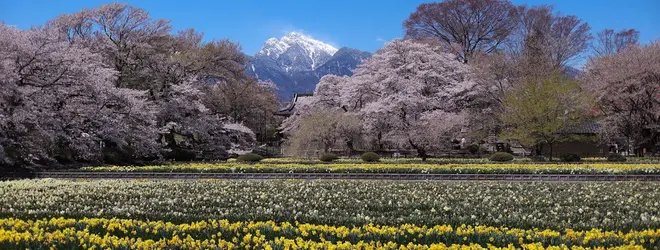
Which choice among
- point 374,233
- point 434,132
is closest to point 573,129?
point 434,132

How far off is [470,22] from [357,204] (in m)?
40.7

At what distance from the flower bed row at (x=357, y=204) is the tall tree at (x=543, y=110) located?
16.2 m

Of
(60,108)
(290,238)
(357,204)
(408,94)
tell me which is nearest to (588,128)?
(408,94)

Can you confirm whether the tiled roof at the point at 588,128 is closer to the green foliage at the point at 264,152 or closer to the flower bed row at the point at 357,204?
the green foliage at the point at 264,152

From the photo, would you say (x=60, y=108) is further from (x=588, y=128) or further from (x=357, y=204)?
(x=588, y=128)

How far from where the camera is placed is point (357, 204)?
1093cm

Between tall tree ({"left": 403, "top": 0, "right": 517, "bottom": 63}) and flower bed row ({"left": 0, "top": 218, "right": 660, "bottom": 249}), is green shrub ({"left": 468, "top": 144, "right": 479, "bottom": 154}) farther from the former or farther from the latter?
flower bed row ({"left": 0, "top": 218, "right": 660, "bottom": 249})

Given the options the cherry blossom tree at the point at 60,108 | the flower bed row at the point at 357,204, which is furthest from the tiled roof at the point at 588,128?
the cherry blossom tree at the point at 60,108

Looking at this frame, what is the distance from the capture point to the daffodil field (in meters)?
6.17

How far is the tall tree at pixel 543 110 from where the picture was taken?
30.3 m

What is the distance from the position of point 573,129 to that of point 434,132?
1016cm

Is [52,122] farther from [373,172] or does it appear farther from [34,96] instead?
[373,172]

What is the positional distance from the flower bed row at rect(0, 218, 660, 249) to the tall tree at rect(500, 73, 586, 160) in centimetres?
2468

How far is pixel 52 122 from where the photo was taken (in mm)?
25156
